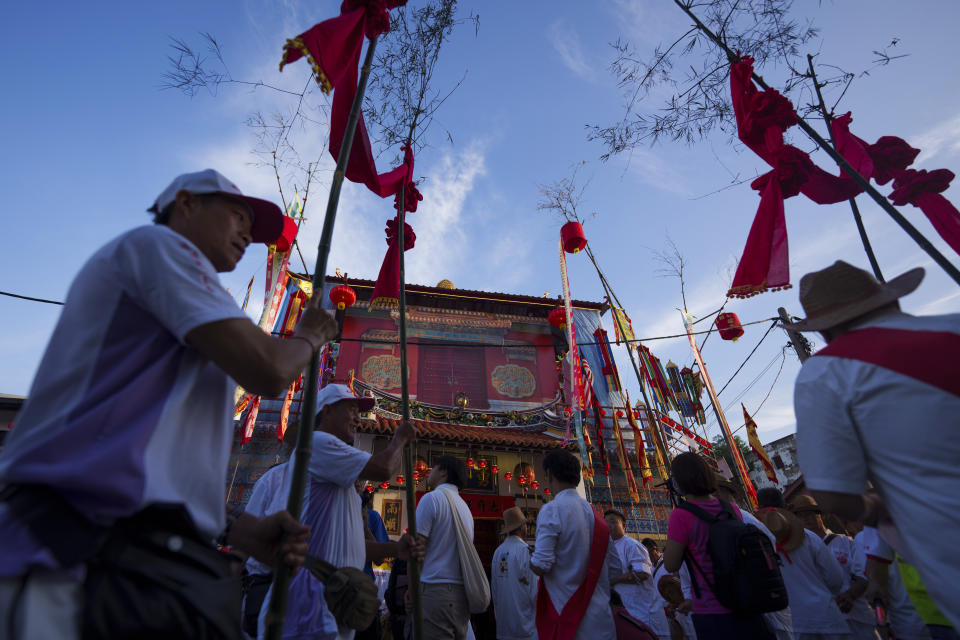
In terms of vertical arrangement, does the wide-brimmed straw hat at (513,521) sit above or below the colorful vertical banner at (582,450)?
below

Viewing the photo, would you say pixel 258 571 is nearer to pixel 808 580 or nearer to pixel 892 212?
pixel 808 580

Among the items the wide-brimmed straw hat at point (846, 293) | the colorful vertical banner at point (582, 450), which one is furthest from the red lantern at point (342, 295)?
the wide-brimmed straw hat at point (846, 293)

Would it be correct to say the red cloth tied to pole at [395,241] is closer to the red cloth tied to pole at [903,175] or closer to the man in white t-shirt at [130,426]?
the man in white t-shirt at [130,426]

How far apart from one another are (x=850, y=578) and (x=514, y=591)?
2981 millimetres

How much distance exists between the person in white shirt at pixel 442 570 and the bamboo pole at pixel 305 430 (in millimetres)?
2365

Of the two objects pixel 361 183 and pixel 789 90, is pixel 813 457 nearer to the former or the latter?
pixel 361 183

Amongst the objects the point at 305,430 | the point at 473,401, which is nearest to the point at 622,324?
the point at 473,401

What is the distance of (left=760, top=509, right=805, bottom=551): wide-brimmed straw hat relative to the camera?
11.7 ft

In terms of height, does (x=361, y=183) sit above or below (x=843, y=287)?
above

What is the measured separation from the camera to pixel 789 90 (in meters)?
4.21

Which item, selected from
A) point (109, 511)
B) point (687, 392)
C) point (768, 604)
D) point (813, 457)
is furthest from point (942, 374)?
point (687, 392)

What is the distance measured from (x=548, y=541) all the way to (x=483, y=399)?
9.56 metres

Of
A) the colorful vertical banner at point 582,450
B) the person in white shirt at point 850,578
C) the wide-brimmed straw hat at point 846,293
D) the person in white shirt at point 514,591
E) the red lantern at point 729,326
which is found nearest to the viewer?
the wide-brimmed straw hat at point 846,293

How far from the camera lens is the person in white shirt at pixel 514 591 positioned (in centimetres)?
448
